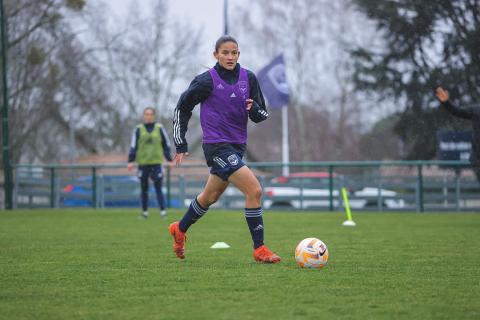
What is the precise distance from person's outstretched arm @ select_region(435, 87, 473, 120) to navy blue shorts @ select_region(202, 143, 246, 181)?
411 centimetres

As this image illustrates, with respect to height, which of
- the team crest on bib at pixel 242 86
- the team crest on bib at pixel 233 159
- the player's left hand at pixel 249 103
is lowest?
the team crest on bib at pixel 233 159

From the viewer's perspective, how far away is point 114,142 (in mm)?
44656

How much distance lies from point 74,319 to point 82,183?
18889 millimetres

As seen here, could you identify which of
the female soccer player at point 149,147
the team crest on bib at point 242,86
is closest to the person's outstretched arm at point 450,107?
the team crest on bib at point 242,86

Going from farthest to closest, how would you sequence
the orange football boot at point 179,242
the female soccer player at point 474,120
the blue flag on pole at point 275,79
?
1. the blue flag on pole at point 275,79
2. the female soccer player at point 474,120
3. the orange football boot at point 179,242

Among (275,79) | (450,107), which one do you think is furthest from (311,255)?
(275,79)

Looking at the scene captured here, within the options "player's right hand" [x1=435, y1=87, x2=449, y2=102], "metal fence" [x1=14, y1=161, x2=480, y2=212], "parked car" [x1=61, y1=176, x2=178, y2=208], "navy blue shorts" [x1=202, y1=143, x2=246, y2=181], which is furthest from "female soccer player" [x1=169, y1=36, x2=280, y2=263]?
"parked car" [x1=61, y1=176, x2=178, y2=208]

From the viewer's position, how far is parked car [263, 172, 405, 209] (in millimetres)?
21766

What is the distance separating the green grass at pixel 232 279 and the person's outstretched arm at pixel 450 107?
5.79 ft

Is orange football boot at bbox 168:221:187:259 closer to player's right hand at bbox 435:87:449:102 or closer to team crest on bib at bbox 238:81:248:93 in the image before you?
team crest on bib at bbox 238:81:248:93

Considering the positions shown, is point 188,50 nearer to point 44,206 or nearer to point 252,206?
point 44,206

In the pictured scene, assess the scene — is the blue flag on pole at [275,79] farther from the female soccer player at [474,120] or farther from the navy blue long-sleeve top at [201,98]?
the navy blue long-sleeve top at [201,98]

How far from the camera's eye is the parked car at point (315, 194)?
21.8 meters

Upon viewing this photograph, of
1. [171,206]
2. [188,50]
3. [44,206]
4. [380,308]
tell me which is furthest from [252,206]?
[188,50]
